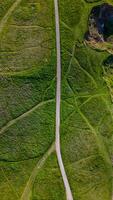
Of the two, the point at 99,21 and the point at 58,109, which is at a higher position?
the point at 99,21

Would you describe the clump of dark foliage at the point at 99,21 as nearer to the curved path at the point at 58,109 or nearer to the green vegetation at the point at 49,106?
the green vegetation at the point at 49,106

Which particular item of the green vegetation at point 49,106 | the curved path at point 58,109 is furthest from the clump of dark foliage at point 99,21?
the curved path at point 58,109

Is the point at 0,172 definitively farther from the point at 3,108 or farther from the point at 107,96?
the point at 107,96

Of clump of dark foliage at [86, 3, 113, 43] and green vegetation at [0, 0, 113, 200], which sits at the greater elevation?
clump of dark foliage at [86, 3, 113, 43]

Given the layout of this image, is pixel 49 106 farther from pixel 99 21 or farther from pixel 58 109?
pixel 99 21

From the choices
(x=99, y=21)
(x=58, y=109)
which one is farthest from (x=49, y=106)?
(x=99, y=21)

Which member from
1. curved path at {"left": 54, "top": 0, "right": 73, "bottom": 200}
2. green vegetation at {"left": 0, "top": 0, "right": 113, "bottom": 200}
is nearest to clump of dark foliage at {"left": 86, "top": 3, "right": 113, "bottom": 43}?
green vegetation at {"left": 0, "top": 0, "right": 113, "bottom": 200}

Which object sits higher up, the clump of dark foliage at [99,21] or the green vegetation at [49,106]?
the clump of dark foliage at [99,21]

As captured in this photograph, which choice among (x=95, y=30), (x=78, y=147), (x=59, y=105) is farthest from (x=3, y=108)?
(x=95, y=30)

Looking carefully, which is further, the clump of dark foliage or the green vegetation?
the clump of dark foliage

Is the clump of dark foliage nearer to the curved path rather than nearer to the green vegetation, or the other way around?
the green vegetation
